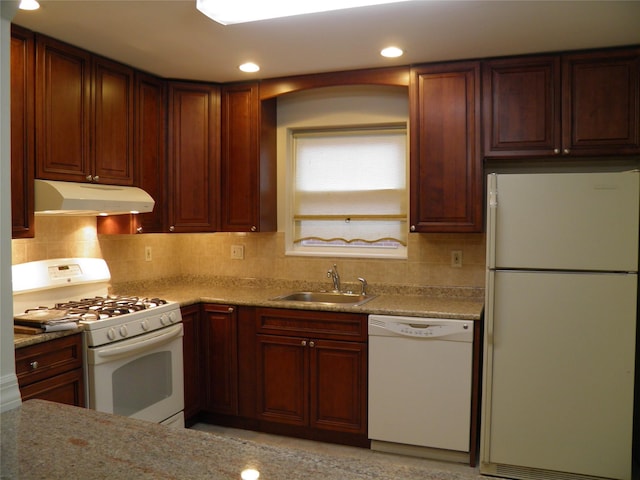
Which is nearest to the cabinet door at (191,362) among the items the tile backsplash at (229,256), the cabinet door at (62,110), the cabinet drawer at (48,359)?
the tile backsplash at (229,256)

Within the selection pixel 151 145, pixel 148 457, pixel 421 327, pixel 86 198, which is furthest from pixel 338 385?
pixel 148 457

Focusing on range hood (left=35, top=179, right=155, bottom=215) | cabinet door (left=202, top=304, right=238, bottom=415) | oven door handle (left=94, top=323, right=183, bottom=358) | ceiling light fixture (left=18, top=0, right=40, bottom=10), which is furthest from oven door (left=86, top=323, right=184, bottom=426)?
ceiling light fixture (left=18, top=0, right=40, bottom=10)

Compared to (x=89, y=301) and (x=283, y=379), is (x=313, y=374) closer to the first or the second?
(x=283, y=379)

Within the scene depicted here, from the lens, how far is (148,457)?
1111 mm

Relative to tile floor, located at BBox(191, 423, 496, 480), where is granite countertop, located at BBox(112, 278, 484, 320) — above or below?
above

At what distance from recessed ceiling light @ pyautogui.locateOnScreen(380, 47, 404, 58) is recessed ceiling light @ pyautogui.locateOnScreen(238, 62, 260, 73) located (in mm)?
810

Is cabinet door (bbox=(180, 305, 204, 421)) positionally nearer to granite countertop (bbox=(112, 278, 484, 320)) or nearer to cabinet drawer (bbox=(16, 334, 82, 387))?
granite countertop (bbox=(112, 278, 484, 320))

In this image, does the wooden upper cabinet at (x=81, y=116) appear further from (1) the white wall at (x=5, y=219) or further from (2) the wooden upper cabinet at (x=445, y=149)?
(2) the wooden upper cabinet at (x=445, y=149)

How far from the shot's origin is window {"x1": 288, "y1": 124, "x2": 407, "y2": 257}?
12.2 feet

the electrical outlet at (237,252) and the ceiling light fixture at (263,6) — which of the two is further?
the electrical outlet at (237,252)

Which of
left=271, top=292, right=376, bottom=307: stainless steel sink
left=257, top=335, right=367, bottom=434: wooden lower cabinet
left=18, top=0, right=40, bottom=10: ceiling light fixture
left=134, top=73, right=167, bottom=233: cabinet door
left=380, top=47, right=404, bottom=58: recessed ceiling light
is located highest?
left=380, top=47, right=404, bottom=58: recessed ceiling light

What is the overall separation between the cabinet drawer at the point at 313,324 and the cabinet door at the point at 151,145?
968 mm

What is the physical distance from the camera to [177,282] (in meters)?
4.20

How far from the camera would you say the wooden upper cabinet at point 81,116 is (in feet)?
8.98
